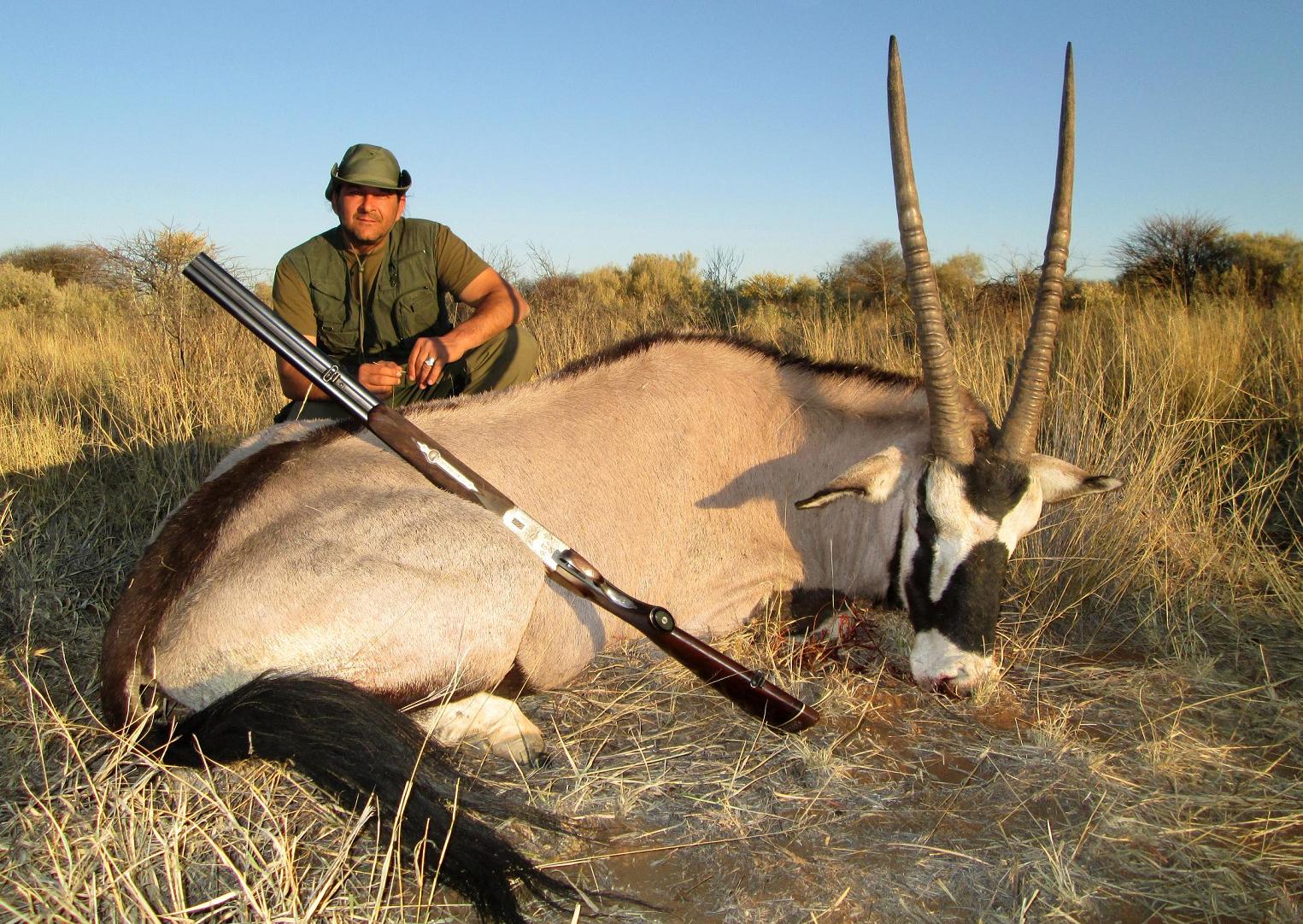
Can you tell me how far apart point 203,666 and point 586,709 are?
1.47m

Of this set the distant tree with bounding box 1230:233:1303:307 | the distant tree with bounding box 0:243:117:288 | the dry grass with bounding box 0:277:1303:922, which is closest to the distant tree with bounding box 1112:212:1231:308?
the distant tree with bounding box 1230:233:1303:307

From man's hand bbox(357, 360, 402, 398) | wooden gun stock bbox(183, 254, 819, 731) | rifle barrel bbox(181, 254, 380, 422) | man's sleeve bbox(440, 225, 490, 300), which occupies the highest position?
man's sleeve bbox(440, 225, 490, 300)

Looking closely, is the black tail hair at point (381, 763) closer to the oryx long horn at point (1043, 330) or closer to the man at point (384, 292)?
the oryx long horn at point (1043, 330)

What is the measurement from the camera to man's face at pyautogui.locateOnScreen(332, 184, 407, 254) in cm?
493

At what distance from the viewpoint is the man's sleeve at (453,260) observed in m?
5.34

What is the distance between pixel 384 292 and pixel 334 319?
1.12 feet

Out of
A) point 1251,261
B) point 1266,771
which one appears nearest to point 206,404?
point 1266,771

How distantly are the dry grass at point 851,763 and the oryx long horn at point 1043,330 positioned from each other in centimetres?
104

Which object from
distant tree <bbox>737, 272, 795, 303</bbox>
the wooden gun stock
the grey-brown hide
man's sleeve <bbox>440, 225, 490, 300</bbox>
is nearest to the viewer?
the grey-brown hide

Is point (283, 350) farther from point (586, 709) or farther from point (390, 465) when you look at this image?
point (586, 709)

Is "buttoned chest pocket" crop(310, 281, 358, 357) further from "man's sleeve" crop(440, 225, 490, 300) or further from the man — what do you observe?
"man's sleeve" crop(440, 225, 490, 300)

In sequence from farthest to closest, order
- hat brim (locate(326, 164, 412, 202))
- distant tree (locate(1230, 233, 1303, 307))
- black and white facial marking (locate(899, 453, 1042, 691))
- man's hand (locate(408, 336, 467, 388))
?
distant tree (locate(1230, 233, 1303, 307))
hat brim (locate(326, 164, 412, 202))
man's hand (locate(408, 336, 467, 388))
black and white facial marking (locate(899, 453, 1042, 691))

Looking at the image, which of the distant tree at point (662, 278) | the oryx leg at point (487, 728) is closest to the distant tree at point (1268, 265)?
the distant tree at point (662, 278)

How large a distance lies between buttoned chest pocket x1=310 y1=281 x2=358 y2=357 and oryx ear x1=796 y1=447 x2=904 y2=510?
316cm
